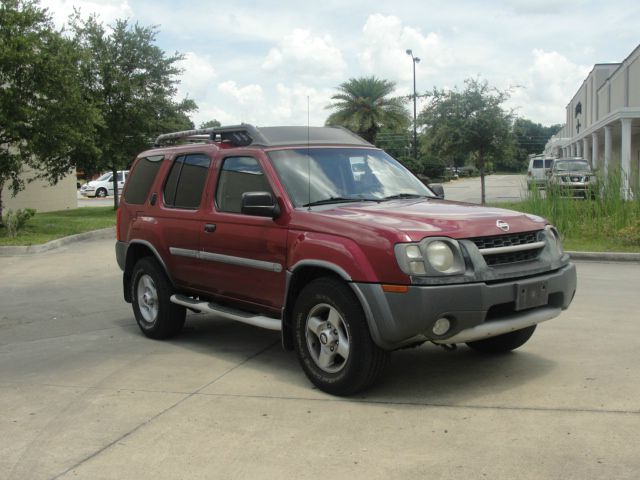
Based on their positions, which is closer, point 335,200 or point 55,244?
point 335,200

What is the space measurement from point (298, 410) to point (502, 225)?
6.32 ft

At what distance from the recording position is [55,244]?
17109mm

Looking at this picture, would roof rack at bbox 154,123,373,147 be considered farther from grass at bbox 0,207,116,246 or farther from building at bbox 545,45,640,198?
grass at bbox 0,207,116,246

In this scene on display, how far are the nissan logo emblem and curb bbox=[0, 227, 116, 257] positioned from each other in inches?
525

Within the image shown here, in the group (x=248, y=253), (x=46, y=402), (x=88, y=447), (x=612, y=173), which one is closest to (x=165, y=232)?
(x=248, y=253)

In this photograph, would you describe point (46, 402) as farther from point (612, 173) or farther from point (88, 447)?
point (612, 173)

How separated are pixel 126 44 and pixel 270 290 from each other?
80.1 feet

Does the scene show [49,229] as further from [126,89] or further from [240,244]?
[240,244]

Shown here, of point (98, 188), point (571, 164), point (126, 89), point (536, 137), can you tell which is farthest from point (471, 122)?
point (536, 137)

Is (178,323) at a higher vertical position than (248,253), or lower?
lower

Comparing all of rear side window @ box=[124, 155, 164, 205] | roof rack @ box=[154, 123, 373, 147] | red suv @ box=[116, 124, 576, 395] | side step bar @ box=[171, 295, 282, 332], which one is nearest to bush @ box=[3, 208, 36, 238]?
rear side window @ box=[124, 155, 164, 205]

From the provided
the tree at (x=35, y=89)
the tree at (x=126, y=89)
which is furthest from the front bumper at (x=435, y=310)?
the tree at (x=126, y=89)

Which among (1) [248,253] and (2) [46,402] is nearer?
(2) [46,402]

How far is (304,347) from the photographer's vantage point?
17.6 ft
